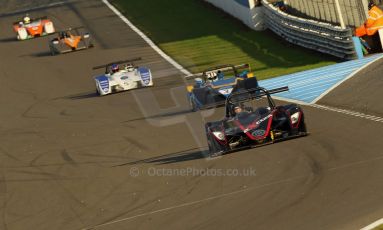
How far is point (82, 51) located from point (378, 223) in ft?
112

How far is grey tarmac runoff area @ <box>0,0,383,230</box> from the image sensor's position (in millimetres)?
13016

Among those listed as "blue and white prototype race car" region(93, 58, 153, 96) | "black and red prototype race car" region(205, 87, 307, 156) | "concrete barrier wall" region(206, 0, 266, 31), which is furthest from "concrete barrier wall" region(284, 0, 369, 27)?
"black and red prototype race car" region(205, 87, 307, 156)

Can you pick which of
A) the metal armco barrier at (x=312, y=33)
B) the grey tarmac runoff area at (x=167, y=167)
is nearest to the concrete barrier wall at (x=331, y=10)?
the metal armco barrier at (x=312, y=33)

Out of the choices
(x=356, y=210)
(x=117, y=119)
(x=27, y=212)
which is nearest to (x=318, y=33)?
(x=117, y=119)

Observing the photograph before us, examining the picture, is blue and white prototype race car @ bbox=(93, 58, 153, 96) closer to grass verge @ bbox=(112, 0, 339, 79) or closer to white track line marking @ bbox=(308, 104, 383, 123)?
grass verge @ bbox=(112, 0, 339, 79)

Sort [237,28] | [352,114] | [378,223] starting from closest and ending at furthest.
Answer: [378,223] → [352,114] → [237,28]

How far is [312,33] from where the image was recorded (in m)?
33.0

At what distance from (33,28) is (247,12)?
14665mm

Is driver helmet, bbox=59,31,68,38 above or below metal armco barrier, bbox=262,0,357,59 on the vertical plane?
above

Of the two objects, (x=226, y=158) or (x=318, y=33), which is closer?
(x=226, y=158)

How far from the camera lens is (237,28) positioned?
42.0m

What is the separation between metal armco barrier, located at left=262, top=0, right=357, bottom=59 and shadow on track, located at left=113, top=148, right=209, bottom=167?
11371mm

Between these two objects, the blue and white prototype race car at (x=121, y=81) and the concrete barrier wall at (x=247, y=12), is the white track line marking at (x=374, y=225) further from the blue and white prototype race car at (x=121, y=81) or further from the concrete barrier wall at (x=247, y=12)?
the concrete barrier wall at (x=247, y=12)

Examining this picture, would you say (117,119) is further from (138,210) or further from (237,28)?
(237,28)
